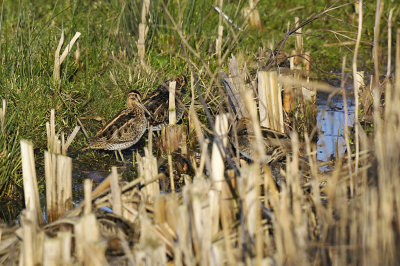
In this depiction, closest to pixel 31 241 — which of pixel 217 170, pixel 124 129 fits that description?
pixel 217 170

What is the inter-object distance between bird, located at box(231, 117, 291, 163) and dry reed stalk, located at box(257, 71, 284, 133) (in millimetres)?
337

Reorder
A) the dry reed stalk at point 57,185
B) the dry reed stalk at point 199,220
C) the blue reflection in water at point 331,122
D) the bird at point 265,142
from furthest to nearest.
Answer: the blue reflection in water at point 331,122, the bird at point 265,142, the dry reed stalk at point 57,185, the dry reed stalk at point 199,220

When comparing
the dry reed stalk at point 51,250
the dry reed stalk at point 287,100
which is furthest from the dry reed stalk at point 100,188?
the dry reed stalk at point 287,100

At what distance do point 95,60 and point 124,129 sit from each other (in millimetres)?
1682

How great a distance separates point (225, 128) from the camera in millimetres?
4090

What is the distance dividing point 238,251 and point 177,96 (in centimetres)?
365

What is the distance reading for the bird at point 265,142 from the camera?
5508 millimetres

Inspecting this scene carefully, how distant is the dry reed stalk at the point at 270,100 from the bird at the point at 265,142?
1.10 feet

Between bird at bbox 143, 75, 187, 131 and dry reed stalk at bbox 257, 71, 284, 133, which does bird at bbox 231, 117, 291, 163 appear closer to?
dry reed stalk at bbox 257, 71, 284, 133

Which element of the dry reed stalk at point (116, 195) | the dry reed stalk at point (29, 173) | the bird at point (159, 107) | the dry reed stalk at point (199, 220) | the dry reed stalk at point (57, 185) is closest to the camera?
the dry reed stalk at point (199, 220)

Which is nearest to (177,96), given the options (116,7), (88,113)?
(88,113)

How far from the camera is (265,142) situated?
18.4 feet

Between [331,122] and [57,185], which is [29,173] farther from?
[331,122]

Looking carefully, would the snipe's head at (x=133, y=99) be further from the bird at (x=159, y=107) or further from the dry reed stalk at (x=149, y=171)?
the dry reed stalk at (x=149, y=171)
